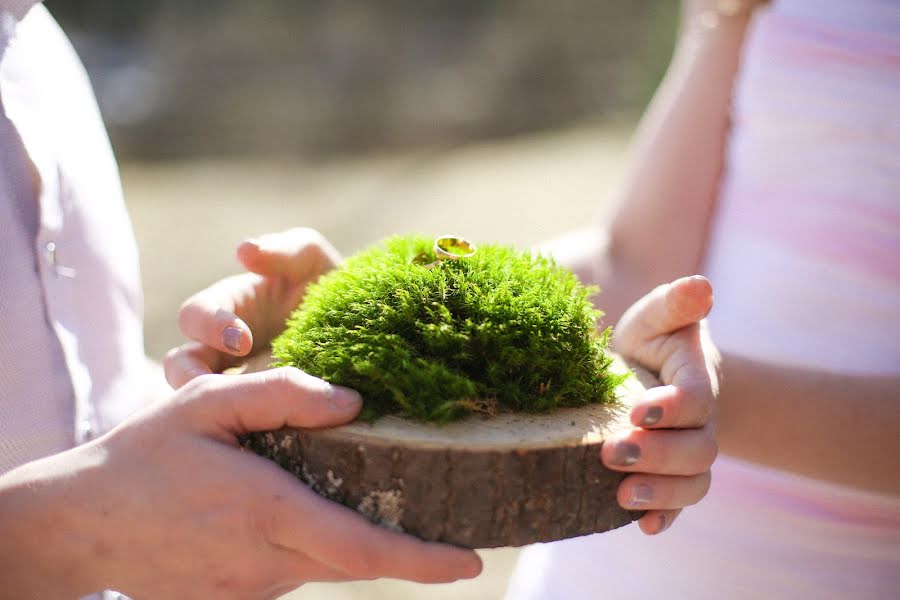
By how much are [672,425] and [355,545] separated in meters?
0.42

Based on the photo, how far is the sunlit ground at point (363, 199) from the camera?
18.7 feet

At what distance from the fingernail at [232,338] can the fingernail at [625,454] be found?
0.53 m

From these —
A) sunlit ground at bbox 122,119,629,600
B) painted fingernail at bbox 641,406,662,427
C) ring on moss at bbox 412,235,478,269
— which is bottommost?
sunlit ground at bbox 122,119,629,600

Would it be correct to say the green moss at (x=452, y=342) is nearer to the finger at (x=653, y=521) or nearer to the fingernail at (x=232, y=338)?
the fingernail at (x=232, y=338)

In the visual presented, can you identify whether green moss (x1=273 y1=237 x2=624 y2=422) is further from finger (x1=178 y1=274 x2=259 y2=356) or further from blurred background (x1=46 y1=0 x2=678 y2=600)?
blurred background (x1=46 y1=0 x2=678 y2=600)

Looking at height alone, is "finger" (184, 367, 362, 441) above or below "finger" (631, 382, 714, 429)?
above

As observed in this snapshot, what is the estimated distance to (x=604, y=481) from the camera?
1.00 m

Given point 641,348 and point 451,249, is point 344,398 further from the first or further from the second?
point 641,348

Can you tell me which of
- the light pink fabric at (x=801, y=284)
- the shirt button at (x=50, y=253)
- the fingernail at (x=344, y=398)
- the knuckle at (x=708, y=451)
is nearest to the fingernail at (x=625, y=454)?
the knuckle at (x=708, y=451)

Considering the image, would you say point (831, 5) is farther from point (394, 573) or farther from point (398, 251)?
point (394, 573)

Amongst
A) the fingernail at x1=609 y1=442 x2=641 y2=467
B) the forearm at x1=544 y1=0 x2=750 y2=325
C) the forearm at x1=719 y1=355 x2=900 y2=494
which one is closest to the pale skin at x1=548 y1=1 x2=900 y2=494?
the forearm at x1=544 y1=0 x2=750 y2=325

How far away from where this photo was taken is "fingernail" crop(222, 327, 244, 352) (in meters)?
1.13

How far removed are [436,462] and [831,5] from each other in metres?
1.29

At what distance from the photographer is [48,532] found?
0.96m
